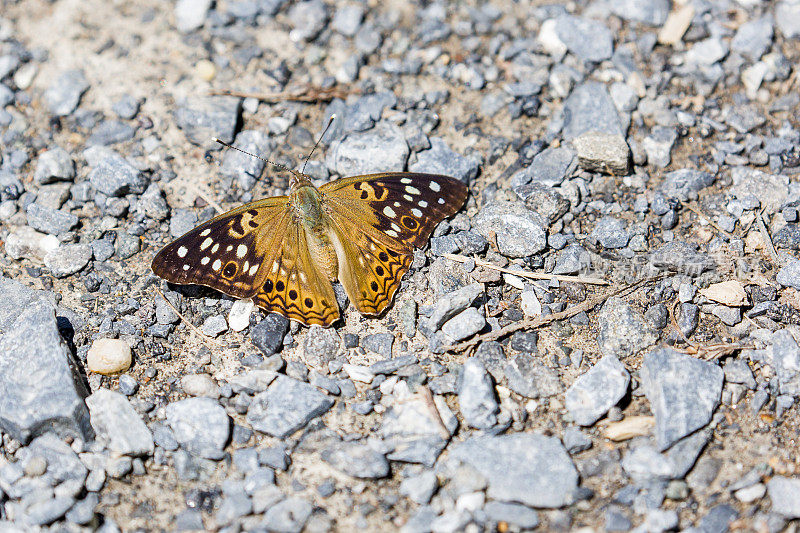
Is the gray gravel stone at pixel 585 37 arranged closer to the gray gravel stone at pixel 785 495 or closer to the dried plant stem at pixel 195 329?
the gray gravel stone at pixel 785 495

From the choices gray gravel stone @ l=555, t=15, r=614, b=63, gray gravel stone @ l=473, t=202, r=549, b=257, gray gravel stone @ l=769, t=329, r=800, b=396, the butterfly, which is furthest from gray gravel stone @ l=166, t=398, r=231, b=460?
gray gravel stone @ l=555, t=15, r=614, b=63

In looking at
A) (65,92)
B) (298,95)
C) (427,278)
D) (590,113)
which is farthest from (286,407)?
(65,92)

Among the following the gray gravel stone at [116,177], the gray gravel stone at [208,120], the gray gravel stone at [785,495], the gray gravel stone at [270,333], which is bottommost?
the gray gravel stone at [785,495]

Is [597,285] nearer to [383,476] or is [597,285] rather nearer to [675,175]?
[675,175]

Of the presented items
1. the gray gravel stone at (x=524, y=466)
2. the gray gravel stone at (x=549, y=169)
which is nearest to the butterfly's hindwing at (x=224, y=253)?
the gray gravel stone at (x=524, y=466)

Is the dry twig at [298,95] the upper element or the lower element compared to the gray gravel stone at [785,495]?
upper
